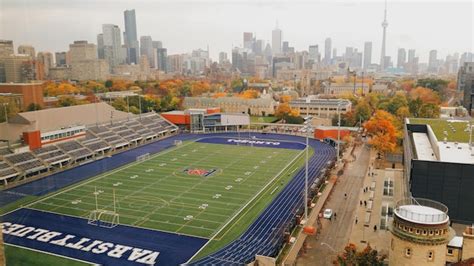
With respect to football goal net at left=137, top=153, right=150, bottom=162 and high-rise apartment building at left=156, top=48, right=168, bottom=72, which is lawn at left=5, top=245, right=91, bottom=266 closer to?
football goal net at left=137, top=153, right=150, bottom=162

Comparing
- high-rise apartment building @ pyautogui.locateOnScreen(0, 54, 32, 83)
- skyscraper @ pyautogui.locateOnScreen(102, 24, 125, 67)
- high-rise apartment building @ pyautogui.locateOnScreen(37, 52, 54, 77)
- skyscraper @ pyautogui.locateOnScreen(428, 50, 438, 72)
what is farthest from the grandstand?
skyscraper @ pyautogui.locateOnScreen(428, 50, 438, 72)

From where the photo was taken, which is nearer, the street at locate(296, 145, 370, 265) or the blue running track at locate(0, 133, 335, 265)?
the blue running track at locate(0, 133, 335, 265)

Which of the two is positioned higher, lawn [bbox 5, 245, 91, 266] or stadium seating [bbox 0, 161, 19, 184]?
stadium seating [bbox 0, 161, 19, 184]

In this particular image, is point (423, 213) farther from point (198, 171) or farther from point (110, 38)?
point (198, 171)

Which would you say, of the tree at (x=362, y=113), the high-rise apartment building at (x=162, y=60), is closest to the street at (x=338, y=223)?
the tree at (x=362, y=113)

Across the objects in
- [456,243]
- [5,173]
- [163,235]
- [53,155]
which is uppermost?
[5,173]

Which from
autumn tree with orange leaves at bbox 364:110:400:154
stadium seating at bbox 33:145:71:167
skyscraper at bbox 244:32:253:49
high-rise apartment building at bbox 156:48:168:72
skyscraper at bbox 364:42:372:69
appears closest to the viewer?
stadium seating at bbox 33:145:71:167

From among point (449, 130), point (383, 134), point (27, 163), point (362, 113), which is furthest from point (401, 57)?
point (27, 163)

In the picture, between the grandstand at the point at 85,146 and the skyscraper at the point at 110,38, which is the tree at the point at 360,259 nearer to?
the grandstand at the point at 85,146
